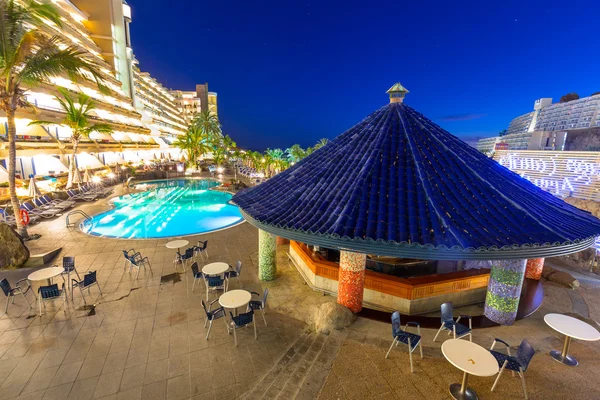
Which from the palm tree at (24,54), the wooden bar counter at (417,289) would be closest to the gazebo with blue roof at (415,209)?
the wooden bar counter at (417,289)

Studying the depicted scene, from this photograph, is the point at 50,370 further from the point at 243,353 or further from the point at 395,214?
the point at 395,214

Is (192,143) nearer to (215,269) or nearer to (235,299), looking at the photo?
(215,269)

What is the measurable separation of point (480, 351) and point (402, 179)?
386cm

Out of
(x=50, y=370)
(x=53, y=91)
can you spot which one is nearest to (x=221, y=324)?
(x=50, y=370)

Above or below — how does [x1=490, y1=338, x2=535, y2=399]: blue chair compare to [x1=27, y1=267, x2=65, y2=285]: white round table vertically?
below

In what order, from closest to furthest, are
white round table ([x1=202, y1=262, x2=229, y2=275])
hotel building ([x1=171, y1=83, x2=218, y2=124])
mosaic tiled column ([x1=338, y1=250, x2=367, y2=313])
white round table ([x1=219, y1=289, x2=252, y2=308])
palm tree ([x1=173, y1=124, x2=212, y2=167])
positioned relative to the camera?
1. white round table ([x1=219, y1=289, x2=252, y2=308])
2. mosaic tiled column ([x1=338, y1=250, x2=367, y2=313])
3. white round table ([x1=202, y1=262, x2=229, y2=275])
4. palm tree ([x1=173, y1=124, x2=212, y2=167])
5. hotel building ([x1=171, y1=83, x2=218, y2=124])

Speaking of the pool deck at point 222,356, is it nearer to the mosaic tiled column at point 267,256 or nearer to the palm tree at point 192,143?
the mosaic tiled column at point 267,256

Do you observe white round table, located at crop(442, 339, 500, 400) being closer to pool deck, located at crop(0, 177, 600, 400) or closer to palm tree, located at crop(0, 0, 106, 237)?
pool deck, located at crop(0, 177, 600, 400)

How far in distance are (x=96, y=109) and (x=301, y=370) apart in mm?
44059

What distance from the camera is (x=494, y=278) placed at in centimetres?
749

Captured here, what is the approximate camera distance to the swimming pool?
16719 mm

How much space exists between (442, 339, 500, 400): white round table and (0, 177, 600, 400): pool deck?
24 cm

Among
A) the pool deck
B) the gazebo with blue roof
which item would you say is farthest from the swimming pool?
the gazebo with blue roof

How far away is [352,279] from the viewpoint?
24.8 feet
